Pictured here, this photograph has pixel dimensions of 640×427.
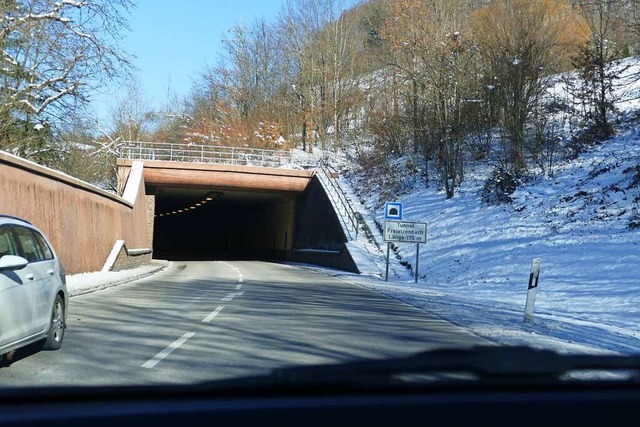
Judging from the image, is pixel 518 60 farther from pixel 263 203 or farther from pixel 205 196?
pixel 263 203

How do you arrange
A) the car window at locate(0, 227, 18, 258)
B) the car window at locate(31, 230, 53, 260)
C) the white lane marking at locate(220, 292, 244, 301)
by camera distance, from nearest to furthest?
the car window at locate(0, 227, 18, 258), the car window at locate(31, 230, 53, 260), the white lane marking at locate(220, 292, 244, 301)

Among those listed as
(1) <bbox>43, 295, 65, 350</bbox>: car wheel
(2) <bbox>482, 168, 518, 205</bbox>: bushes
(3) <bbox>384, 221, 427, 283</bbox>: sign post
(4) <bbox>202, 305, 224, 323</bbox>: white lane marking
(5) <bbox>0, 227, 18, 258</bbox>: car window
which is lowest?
(4) <bbox>202, 305, 224, 323</bbox>: white lane marking

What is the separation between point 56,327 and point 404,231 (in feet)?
56.3

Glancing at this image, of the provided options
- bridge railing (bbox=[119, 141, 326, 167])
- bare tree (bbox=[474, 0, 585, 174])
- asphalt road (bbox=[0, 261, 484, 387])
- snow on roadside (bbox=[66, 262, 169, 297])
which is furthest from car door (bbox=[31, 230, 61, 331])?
bridge railing (bbox=[119, 141, 326, 167])

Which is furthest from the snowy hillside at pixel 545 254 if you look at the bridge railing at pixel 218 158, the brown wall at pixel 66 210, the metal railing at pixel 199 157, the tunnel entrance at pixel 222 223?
the tunnel entrance at pixel 222 223

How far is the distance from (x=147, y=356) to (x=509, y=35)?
92.6ft

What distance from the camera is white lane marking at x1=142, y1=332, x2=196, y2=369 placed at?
732 centimetres

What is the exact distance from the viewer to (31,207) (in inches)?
682

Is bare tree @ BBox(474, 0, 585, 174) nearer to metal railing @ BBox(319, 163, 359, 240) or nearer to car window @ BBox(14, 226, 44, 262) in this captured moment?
metal railing @ BBox(319, 163, 359, 240)

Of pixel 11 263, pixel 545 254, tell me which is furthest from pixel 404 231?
pixel 11 263

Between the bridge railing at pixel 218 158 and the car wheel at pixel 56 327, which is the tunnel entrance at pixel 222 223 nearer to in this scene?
the bridge railing at pixel 218 158

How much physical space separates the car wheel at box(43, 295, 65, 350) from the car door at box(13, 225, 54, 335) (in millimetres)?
261

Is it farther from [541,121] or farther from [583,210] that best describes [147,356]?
[541,121]

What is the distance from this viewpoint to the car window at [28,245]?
7750 millimetres
